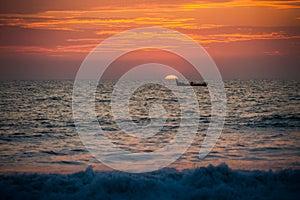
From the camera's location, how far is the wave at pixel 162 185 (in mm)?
11191

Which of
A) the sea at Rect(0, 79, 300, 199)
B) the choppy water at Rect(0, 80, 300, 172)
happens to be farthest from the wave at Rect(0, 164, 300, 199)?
the choppy water at Rect(0, 80, 300, 172)

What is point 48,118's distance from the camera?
29.6m

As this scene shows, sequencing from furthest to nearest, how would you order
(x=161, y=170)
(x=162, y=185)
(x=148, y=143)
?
(x=148, y=143), (x=161, y=170), (x=162, y=185)

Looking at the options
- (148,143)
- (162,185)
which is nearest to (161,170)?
(162,185)

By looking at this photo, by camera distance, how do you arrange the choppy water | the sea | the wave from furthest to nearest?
the choppy water, the sea, the wave

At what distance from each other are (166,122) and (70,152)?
11.9m

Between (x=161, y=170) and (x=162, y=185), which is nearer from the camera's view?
(x=162, y=185)

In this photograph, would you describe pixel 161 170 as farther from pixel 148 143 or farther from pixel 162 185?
pixel 148 143

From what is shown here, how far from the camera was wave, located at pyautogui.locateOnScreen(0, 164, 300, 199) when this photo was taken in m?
11.2

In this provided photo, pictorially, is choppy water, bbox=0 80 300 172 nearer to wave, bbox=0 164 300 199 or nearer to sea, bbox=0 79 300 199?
sea, bbox=0 79 300 199

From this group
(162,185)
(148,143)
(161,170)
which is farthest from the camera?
(148,143)

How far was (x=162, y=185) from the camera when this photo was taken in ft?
38.4

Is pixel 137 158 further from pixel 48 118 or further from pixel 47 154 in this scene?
pixel 48 118

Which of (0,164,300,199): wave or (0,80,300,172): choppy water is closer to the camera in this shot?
(0,164,300,199): wave
